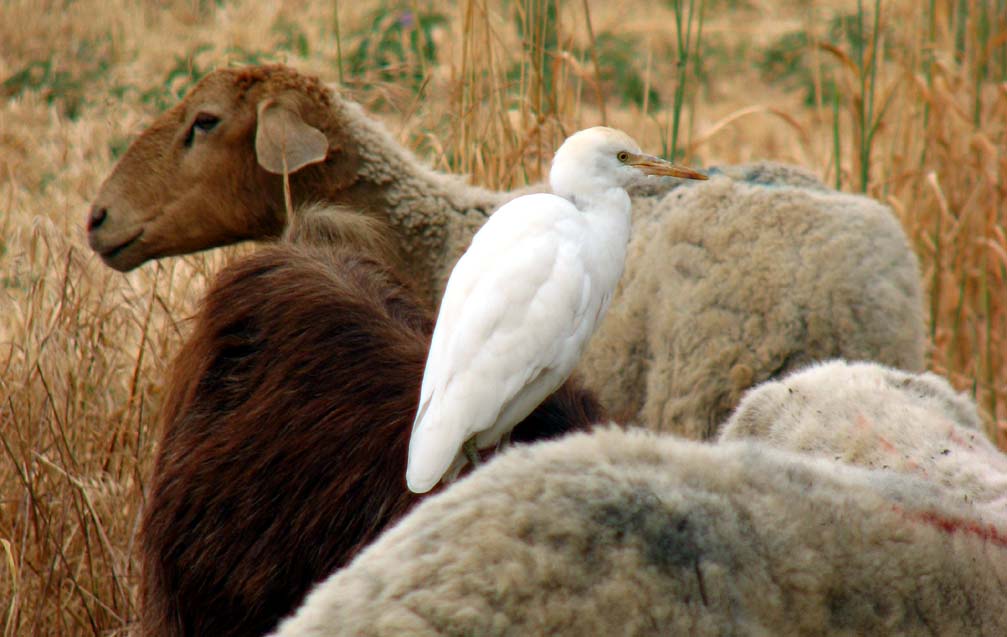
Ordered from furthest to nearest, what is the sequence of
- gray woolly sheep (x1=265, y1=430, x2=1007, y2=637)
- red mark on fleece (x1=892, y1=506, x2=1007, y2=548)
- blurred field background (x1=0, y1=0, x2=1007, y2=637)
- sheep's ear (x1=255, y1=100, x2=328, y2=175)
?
sheep's ear (x1=255, y1=100, x2=328, y2=175), blurred field background (x1=0, y1=0, x2=1007, y2=637), red mark on fleece (x1=892, y1=506, x2=1007, y2=548), gray woolly sheep (x1=265, y1=430, x2=1007, y2=637)

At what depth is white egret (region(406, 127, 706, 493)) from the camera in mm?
2227

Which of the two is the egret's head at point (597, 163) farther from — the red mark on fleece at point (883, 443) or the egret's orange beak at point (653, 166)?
the red mark on fleece at point (883, 443)

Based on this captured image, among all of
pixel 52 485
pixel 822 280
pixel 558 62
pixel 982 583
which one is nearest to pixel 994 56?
pixel 558 62

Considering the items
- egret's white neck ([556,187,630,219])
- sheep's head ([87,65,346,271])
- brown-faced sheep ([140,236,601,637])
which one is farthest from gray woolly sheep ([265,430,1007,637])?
sheep's head ([87,65,346,271])

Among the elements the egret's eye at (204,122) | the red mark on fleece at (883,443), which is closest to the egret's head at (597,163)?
the red mark on fleece at (883,443)

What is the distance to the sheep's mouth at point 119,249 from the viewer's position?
420 centimetres

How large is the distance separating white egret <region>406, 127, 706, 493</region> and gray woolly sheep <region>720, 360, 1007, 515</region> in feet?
1.45

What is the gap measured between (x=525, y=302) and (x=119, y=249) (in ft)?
7.15

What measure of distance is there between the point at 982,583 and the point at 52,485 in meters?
2.57

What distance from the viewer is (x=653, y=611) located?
106cm

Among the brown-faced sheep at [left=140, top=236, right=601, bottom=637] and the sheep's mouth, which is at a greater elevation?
the brown-faced sheep at [left=140, top=236, right=601, bottom=637]

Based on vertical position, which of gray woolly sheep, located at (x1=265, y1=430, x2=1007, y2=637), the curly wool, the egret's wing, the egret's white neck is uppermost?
gray woolly sheep, located at (x1=265, y1=430, x2=1007, y2=637)

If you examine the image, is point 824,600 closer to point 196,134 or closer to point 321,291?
point 321,291

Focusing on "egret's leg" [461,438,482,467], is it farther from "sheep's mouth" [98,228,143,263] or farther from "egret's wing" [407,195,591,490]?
"sheep's mouth" [98,228,143,263]
